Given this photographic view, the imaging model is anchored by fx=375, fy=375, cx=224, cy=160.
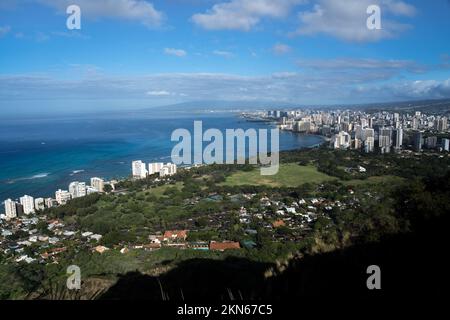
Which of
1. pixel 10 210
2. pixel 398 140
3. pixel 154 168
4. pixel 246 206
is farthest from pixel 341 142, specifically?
pixel 10 210

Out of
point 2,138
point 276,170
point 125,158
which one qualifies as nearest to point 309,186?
point 276,170

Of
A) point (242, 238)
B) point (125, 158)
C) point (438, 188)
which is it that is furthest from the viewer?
point (125, 158)

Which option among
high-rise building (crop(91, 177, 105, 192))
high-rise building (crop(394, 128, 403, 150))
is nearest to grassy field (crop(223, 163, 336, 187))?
high-rise building (crop(91, 177, 105, 192))

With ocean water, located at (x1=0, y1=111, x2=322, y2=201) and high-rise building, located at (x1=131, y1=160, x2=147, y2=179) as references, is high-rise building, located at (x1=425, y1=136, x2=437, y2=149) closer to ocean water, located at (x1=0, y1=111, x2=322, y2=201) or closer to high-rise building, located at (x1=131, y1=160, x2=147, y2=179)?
ocean water, located at (x1=0, y1=111, x2=322, y2=201)

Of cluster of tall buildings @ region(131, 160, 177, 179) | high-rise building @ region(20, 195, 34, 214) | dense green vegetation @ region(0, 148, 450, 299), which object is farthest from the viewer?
cluster of tall buildings @ region(131, 160, 177, 179)

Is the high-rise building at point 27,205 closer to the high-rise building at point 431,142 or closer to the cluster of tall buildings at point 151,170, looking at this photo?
the cluster of tall buildings at point 151,170
